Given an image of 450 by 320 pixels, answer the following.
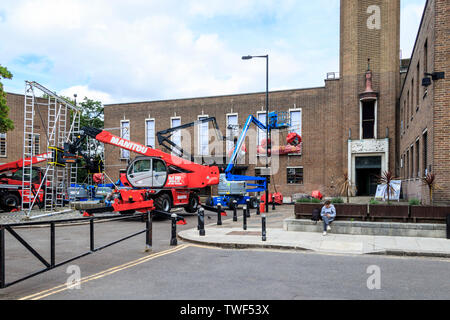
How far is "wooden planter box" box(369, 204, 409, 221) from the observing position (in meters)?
12.6

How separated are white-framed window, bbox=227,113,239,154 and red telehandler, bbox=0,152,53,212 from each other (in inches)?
639

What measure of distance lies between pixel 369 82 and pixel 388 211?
68.7 ft

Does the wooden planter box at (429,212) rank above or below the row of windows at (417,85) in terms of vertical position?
below

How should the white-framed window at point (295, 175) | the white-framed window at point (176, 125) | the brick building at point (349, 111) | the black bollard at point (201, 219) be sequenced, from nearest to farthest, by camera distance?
the black bollard at point (201, 219)
the brick building at point (349, 111)
the white-framed window at point (295, 175)
the white-framed window at point (176, 125)

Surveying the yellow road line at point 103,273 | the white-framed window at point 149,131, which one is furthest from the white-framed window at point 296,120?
the yellow road line at point 103,273

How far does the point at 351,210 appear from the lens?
13.4 metres

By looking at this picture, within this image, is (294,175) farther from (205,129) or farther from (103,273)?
(103,273)

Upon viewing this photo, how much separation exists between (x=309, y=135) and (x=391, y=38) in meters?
10.2

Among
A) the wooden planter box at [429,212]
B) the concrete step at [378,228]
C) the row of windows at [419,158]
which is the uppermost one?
the row of windows at [419,158]

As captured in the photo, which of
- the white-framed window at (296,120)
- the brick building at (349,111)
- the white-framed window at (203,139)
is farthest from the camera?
the white-framed window at (203,139)

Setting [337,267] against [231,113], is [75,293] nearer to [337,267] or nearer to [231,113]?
[337,267]

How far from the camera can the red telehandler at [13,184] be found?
2227cm

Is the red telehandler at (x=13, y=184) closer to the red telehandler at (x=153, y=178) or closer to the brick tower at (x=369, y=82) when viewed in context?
the red telehandler at (x=153, y=178)

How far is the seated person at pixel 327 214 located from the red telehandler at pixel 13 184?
50.4ft
